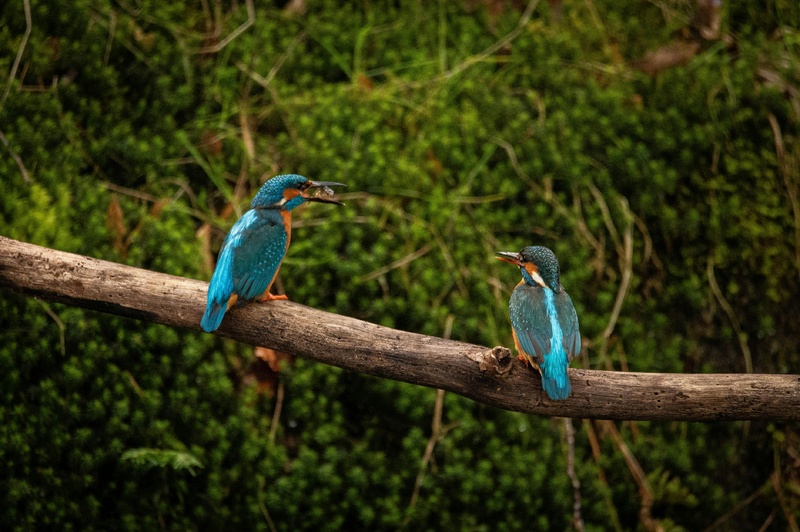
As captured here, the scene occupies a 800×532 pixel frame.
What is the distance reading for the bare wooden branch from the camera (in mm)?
2686

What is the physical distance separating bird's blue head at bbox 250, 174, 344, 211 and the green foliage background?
0.71 metres

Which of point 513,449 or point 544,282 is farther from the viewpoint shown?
point 513,449

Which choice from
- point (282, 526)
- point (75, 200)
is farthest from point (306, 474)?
point (75, 200)

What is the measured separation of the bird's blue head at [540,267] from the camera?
3.17 metres

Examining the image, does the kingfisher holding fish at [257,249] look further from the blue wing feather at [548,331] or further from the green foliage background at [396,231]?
the blue wing feather at [548,331]

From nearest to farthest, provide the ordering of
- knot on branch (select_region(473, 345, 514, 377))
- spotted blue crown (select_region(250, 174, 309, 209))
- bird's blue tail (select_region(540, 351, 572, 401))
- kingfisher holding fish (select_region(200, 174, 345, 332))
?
knot on branch (select_region(473, 345, 514, 377)) → bird's blue tail (select_region(540, 351, 572, 401)) → kingfisher holding fish (select_region(200, 174, 345, 332)) → spotted blue crown (select_region(250, 174, 309, 209))

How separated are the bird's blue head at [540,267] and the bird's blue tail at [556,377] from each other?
502 millimetres

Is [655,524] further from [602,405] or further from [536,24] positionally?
[536,24]

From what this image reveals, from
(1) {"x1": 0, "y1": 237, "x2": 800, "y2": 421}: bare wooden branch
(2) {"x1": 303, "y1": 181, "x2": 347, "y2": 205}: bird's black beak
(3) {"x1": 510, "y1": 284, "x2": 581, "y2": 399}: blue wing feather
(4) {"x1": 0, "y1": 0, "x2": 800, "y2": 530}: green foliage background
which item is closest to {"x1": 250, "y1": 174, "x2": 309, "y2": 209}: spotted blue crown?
(2) {"x1": 303, "y1": 181, "x2": 347, "y2": 205}: bird's black beak

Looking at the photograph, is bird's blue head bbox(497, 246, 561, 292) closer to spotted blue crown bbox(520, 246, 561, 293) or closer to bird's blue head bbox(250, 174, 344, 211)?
spotted blue crown bbox(520, 246, 561, 293)

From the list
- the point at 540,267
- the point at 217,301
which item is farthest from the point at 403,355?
the point at 540,267

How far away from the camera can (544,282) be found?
3.20 metres

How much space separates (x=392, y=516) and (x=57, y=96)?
285 cm

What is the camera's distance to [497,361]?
101 inches
